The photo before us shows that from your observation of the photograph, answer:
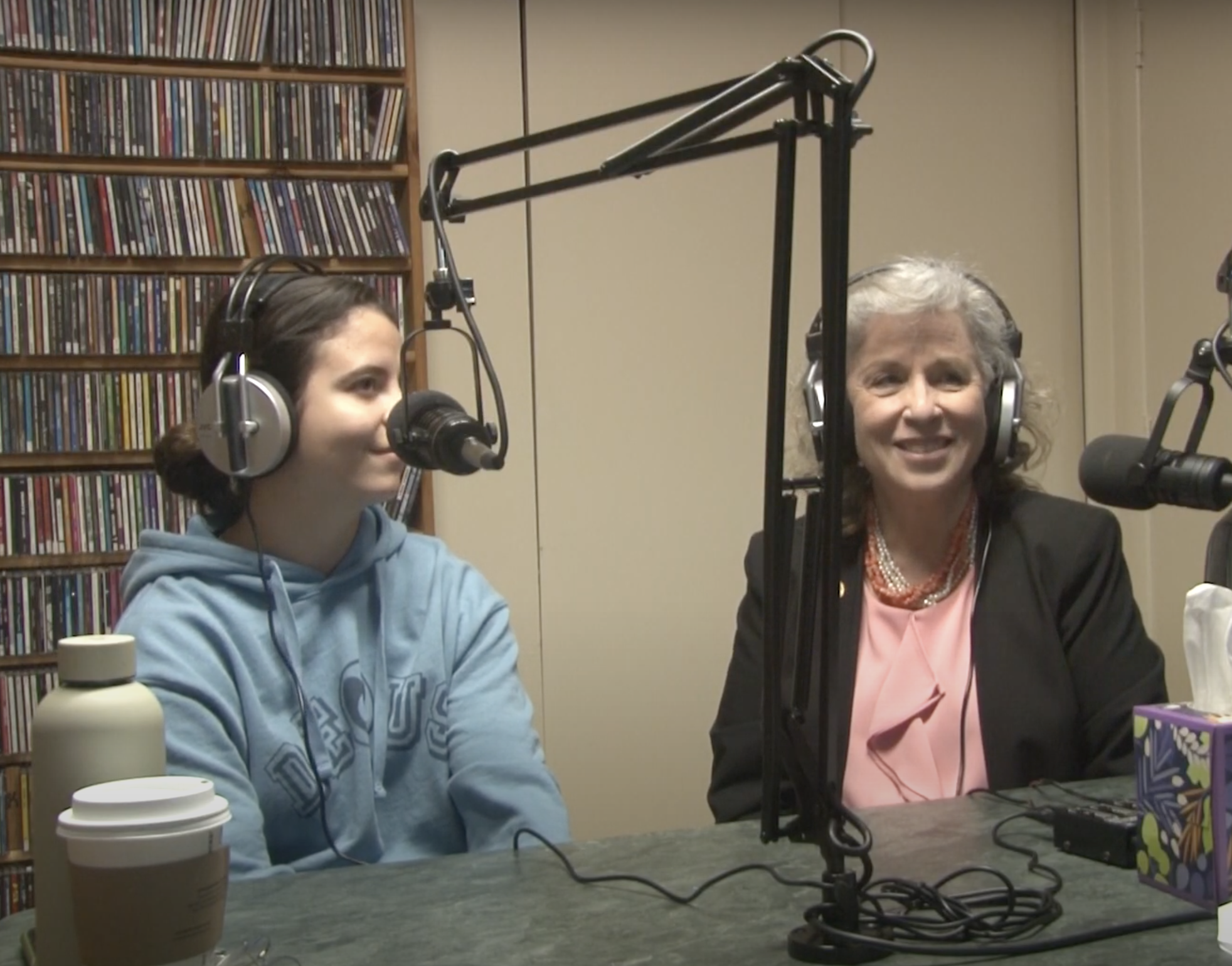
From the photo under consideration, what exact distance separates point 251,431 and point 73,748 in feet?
1.76

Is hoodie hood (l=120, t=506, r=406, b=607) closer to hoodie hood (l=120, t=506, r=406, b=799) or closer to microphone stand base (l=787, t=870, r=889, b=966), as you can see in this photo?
hoodie hood (l=120, t=506, r=406, b=799)

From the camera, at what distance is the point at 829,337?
34.9 inches

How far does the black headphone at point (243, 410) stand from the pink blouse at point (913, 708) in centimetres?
80

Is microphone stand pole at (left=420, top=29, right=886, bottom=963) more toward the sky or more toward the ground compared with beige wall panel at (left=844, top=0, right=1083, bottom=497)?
more toward the ground

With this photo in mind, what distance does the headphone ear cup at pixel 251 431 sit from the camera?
1394 mm

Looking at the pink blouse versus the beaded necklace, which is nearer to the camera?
the pink blouse

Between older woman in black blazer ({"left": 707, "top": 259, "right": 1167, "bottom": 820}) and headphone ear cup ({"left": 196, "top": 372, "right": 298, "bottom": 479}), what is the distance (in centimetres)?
62

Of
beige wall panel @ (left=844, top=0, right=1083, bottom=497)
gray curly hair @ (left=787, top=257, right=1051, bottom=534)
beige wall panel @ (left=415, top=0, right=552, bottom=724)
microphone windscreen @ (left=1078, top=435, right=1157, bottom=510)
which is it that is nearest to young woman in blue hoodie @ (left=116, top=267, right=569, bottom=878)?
gray curly hair @ (left=787, top=257, right=1051, bottom=534)

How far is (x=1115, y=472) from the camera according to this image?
107 centimetres

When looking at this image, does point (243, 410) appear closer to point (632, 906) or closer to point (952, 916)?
point (632, 906)

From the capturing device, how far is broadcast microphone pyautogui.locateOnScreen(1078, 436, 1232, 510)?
1010mm

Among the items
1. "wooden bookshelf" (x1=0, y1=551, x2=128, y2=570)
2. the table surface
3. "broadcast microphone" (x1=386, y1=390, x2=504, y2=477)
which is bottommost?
the table surface

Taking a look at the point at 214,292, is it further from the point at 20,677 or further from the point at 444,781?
the point at 444,781

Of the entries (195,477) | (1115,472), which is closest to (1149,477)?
(1115,472)
